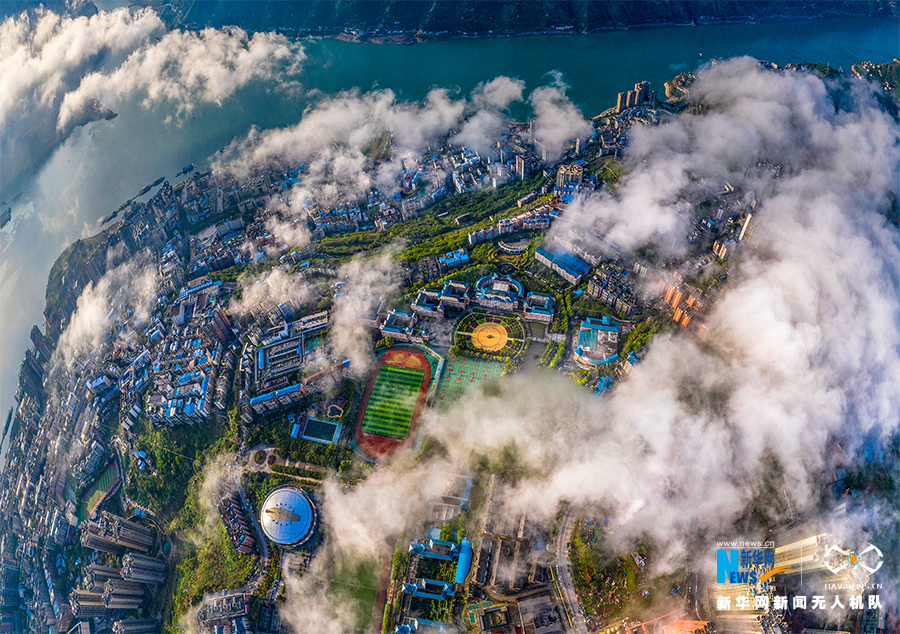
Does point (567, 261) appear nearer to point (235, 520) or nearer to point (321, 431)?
point (321, 431)

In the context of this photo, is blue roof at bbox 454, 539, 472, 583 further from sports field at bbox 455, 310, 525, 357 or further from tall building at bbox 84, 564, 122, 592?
tall building at bbox 84, 564, 122, 592

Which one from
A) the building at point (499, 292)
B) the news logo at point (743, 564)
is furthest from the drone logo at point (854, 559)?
the building at point (499, 292)

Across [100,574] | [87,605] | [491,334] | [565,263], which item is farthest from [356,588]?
[565,263]

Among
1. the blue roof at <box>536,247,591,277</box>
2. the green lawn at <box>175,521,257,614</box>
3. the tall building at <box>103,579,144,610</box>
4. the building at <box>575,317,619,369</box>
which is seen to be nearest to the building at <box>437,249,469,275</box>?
the blue roof at <box>536,247,591,277</box>

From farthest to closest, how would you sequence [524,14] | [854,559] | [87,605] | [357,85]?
[524,14] < [357,85] < [87,605] < [854,559]

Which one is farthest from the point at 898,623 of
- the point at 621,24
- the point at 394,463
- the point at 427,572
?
the point at 621,24

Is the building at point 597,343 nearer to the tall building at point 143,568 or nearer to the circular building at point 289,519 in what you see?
the circular building at point 289,519
